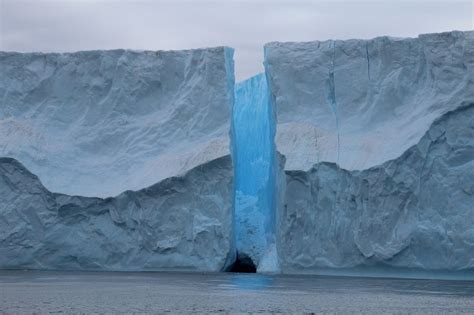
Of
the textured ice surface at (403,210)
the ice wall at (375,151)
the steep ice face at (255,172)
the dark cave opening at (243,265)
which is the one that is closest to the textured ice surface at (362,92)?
the ice wall at (375,151)

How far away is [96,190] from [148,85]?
2.45 m

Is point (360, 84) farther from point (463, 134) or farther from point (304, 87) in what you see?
point (463, 134)

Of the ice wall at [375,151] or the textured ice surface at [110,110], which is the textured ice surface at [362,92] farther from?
the textured ice surface at [110,110]

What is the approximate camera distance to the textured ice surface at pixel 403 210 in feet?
59.1

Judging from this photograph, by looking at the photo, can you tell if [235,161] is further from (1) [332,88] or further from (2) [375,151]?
(2) [375,151]

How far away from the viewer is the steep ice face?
20297 mm

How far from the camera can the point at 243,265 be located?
20938 mm

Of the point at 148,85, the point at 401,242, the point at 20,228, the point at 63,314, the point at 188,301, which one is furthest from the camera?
the point at 148,85

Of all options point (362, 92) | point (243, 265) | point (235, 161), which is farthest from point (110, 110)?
point (362, 92)

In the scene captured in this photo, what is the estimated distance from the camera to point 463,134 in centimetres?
1836

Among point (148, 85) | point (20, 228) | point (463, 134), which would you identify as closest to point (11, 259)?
point (20, 228)

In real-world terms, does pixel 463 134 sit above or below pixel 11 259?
above

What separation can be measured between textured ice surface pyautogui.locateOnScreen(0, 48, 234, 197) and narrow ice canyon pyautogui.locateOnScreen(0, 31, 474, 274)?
0.03 m

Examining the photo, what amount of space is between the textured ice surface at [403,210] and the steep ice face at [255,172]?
4.01 feet
